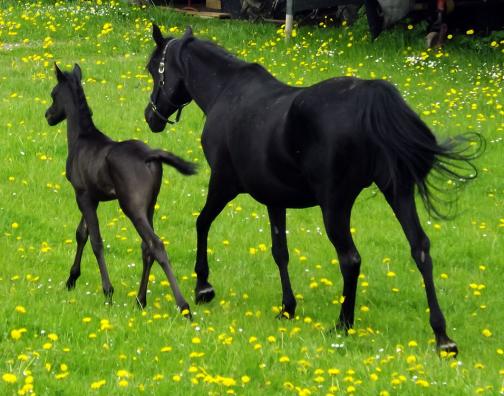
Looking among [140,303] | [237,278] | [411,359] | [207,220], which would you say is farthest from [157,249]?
[411,359]

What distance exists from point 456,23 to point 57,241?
13621 mm

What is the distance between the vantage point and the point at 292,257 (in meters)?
11.1

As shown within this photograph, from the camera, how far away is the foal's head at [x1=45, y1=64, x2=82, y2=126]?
9.71 metres

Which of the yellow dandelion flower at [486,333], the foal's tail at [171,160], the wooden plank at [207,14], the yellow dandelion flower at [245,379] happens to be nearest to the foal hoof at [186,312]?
the foal's tail at [171,160]

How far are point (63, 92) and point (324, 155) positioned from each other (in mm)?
2901

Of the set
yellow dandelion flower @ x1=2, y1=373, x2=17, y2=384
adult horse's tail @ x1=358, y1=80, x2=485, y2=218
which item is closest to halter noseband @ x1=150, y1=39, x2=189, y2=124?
adult horse's tail @ x1=358, y1=80, x2=485, y2=218

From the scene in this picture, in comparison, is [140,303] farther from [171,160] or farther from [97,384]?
[97,384]

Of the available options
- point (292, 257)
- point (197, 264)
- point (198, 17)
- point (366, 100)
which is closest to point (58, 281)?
point (197, 264)

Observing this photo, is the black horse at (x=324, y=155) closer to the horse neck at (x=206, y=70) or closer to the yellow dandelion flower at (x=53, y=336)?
the horse neck at (x=206, y=70)

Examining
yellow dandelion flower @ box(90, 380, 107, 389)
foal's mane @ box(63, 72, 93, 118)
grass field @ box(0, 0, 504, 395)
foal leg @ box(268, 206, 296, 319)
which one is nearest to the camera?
yellow dandelion flower @ box(90, 380, 107, 389)

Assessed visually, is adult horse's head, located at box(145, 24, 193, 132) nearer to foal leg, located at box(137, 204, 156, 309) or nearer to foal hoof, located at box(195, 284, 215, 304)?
foal leg, located at box(137, 204, 156, 309)

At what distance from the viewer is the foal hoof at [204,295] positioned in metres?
9.70

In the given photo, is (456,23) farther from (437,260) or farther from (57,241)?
(57,241)

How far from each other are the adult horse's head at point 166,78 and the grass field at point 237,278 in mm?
1492
